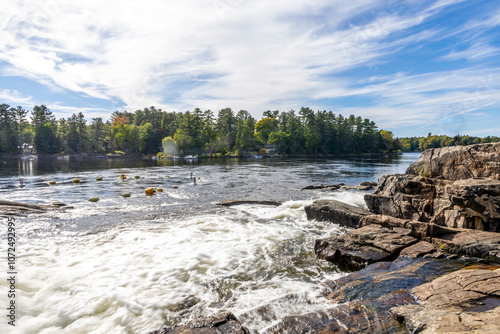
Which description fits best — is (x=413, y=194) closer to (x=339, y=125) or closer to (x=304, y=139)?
(x=304, y=139)

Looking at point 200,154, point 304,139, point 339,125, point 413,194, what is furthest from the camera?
point 339,125

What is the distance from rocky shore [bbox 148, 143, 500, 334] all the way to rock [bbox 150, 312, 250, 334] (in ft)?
0.06

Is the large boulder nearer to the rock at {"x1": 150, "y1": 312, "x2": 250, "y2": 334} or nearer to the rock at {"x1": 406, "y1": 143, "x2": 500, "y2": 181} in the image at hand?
the rock at {"x1": 150, "y1": 312, "x2": 250, "y2": 334}

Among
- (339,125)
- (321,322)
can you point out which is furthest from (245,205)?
(339,125)

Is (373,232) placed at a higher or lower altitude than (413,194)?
lower

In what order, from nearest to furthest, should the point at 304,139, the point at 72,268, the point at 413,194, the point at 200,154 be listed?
the point at 72,268 < the point at 413,194 < the point at 200,154 < the point at 304,139

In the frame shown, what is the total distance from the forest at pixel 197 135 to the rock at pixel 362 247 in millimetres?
95754

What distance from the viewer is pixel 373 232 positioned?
967 cm

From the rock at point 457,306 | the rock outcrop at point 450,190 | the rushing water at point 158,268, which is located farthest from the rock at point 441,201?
the rock at point 457,306

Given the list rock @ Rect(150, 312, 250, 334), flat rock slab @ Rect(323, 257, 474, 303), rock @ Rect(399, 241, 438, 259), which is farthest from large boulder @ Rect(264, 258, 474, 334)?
rock @ Rect(150, 312, 250, 334)

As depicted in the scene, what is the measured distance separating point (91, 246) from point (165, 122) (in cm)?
12930

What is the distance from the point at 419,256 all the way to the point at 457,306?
3467 mm

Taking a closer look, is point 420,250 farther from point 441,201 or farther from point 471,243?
point 441,201

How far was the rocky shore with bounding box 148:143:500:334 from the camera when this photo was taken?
466 centimetres
